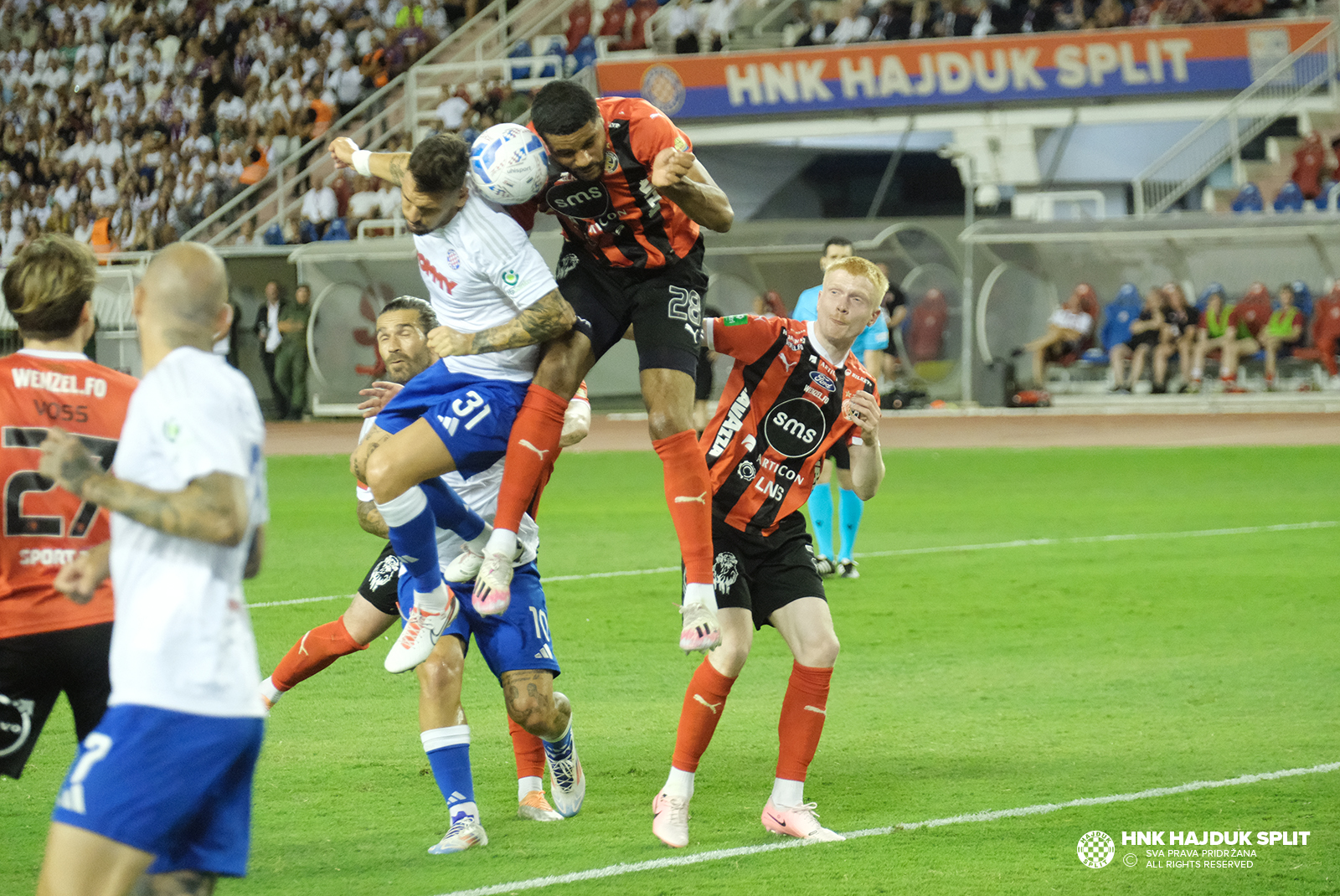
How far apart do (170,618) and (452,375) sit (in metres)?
2.54

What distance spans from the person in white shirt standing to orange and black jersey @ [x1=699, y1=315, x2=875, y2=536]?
792 millimetres

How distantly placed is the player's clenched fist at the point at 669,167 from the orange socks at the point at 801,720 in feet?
6.21

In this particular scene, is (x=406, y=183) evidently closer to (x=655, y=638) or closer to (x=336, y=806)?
(x=336, y=806)

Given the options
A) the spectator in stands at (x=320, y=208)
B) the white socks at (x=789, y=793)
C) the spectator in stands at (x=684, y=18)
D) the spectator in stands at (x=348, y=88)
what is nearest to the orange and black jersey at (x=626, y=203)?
the white socks at (x=789, y=793)

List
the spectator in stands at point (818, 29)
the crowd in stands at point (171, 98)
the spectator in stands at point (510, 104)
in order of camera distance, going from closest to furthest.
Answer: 1. the spectator in stands at point (510, 104)
2. the spectator in stands at point (818, 29)
3. the crowd in stands at point (171, 98)

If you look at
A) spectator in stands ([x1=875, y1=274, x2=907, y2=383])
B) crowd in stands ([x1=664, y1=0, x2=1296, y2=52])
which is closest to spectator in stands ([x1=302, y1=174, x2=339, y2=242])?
crowd in stands ([x1=664, y1=0, x2=1296, y2=52])

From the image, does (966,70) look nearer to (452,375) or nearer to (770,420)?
(770,420)

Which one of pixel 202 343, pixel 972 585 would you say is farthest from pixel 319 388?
pixel 202 343

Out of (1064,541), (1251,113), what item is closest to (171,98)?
(1251,113)

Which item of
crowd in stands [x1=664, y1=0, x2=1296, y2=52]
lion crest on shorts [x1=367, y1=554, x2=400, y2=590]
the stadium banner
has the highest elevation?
crowd in stands [x1=664, y1=0, x2=1296, y2=52]

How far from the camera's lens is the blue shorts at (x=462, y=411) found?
5332 mm

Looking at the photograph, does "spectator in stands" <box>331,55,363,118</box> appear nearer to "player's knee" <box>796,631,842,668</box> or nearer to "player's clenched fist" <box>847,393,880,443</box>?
"player's clenched fist" <box>847,393,880,443</box>

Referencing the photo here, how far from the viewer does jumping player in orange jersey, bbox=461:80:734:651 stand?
Result: 17.3 ft

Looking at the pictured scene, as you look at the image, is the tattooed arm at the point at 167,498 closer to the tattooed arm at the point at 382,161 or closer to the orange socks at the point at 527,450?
the orange socks at the point at 527,450
